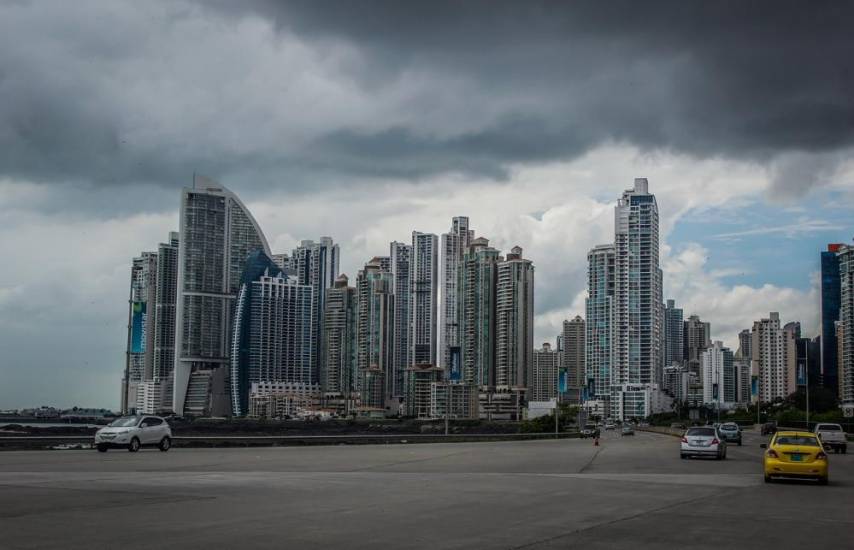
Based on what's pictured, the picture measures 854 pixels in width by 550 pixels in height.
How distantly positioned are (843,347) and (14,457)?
6803 inches

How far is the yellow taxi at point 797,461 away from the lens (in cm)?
2548

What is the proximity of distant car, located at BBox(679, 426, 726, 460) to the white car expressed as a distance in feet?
70.0

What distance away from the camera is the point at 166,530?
13.4 metres

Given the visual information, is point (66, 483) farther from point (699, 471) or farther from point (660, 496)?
point (699, 471)

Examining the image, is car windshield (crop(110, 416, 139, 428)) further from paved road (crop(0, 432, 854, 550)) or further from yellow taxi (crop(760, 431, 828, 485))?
yellow taxi (crop(760, 431, 828, 485))

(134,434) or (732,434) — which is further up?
(134,434)

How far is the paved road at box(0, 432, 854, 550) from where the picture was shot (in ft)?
42.9

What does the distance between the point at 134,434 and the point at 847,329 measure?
16004cm

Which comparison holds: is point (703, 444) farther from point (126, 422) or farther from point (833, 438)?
point (126, 422)

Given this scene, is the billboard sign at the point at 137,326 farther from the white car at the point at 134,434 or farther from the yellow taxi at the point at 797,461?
the yellow taxi at the point at 797,461

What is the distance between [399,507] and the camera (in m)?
17.2

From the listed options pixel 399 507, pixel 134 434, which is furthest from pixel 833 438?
pixel 399 507

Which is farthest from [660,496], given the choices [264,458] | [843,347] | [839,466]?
[843,347]

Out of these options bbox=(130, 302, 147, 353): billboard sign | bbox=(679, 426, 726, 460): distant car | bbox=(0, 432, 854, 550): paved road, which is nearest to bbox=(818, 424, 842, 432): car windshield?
bbox=(679, 426, 726, 460): distant car
